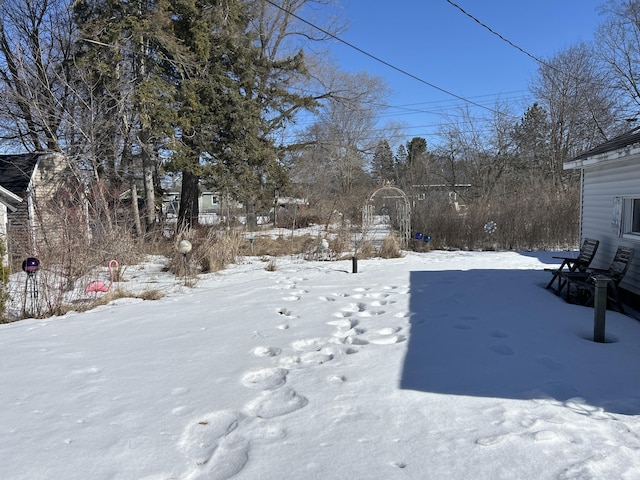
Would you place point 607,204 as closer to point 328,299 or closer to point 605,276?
point 605,276

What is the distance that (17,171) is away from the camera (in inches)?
611

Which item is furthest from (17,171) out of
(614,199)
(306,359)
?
(614,199)

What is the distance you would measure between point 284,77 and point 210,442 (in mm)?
19921

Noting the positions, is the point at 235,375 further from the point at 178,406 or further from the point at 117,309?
the point at 117,309

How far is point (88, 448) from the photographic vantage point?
260 centimetres

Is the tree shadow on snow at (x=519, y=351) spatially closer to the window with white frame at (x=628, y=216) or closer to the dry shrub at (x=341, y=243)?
the window with white frame at (x=628, y=216)

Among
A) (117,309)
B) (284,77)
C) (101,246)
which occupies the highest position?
(284,77)

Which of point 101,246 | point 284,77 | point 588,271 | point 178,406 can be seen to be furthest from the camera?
point 284,77

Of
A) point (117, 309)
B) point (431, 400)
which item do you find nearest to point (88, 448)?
point (431, 400)

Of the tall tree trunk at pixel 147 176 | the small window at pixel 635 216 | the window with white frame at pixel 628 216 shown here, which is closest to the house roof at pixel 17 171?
the tall tree trunk at pixel 147 176

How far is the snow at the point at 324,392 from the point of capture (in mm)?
2414

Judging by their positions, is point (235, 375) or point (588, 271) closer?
point (235, 375)

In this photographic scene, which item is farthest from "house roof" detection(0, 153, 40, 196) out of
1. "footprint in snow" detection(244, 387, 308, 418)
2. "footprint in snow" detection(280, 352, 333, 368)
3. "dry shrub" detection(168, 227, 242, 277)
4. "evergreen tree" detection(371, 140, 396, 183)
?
"evergreen tree" detection(371, 140, 396, 183)

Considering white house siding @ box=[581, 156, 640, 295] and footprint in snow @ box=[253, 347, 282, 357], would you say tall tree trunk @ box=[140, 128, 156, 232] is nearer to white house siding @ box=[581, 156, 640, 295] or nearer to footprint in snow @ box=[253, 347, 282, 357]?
footprint in snow @ box=[253, 347, 282, 357]
